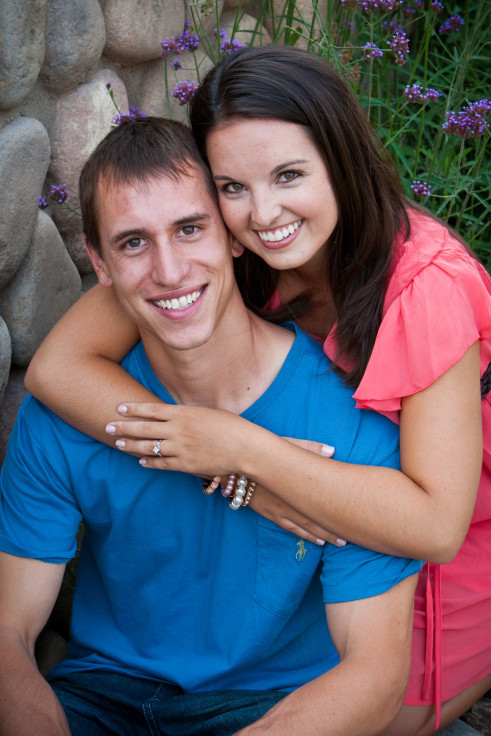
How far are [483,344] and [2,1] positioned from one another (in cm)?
126

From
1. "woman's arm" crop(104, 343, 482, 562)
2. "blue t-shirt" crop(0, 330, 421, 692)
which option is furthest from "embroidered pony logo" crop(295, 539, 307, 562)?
"woman's arm" crop(104, 343, 482, 562)

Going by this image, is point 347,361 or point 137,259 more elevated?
point 137,259

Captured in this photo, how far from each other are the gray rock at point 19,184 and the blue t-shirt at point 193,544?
377mm

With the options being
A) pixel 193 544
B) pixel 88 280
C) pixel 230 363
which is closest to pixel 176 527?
pixel 193 544

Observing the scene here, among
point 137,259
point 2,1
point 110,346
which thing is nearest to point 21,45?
point 2,1

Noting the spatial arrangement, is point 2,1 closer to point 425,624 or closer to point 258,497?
point 258,497

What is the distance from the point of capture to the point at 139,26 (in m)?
2.34

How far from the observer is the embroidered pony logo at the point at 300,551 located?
180 centimetres

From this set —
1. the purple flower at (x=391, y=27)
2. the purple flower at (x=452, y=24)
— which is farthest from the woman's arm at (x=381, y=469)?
the purple flower at (x=452, y=24)

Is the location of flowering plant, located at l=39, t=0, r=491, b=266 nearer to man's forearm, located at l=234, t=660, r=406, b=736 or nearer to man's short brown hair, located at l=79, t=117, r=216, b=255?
man's short brown hair, located at l=79, t=117, r=216, b=255

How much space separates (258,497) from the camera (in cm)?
179

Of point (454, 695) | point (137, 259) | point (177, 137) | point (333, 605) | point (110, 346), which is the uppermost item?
point (177, 137)

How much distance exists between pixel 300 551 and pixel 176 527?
0.90ft

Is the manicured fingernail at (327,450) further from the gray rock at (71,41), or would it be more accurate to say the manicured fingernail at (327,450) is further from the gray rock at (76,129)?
the gray rock at (71,41)
